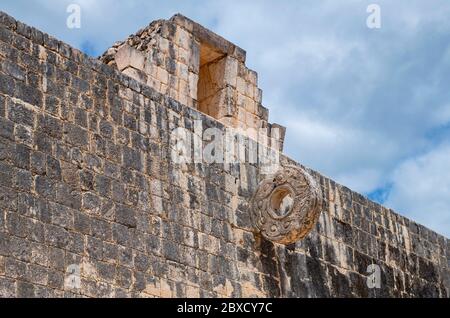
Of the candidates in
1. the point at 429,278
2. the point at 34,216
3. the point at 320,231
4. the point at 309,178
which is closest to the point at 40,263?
the point at 34,216

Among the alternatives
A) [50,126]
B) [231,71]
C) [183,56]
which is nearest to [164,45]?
[183,56]

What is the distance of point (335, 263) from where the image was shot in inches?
452

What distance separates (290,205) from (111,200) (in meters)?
2.36

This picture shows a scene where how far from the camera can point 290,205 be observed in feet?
33.9

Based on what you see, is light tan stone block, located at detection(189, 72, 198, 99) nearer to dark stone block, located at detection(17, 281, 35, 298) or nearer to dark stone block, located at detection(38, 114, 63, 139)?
dark stone block, located at detection(38, 114, 63, 139)

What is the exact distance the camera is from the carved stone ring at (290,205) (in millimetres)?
9974

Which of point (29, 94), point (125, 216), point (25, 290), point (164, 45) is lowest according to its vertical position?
point (25, 290)

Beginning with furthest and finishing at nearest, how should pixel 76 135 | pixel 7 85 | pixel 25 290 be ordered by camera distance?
pixel 76 135 < pixel 7 85 < pixel 25 290

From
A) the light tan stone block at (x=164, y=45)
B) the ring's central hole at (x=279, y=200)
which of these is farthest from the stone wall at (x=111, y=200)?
the light tan stone block at (x=164, y=45)

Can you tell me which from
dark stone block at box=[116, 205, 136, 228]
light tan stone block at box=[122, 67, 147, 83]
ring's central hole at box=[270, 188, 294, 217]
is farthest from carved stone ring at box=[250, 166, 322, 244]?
light tan stone block at box=[122, 67, 147, 83]

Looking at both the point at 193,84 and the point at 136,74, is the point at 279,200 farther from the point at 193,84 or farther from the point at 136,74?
the point at 136,74

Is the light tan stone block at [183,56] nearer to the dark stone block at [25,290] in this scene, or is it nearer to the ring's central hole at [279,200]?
the ring's central hole at [279,200]

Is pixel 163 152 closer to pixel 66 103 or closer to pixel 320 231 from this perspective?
pixel 66 103

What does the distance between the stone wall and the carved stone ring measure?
179 millimetres
